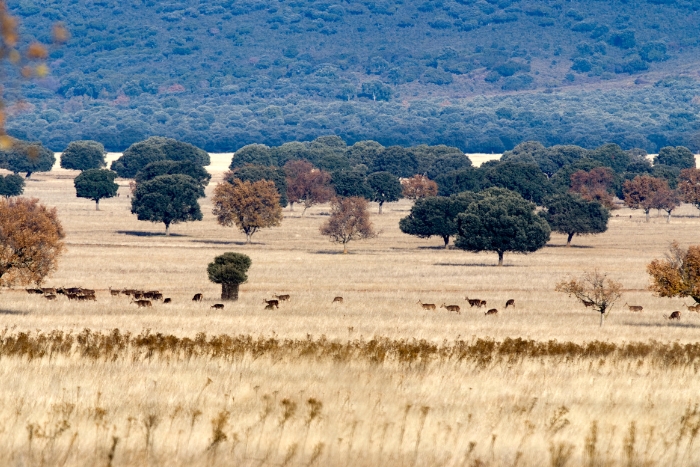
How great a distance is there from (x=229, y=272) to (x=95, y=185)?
107845 millimetres

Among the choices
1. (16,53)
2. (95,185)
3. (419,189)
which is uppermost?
(419,189)

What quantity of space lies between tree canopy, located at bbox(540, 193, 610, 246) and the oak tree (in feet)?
239

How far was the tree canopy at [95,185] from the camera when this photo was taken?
156125mm

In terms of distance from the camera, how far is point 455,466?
13.7 meters

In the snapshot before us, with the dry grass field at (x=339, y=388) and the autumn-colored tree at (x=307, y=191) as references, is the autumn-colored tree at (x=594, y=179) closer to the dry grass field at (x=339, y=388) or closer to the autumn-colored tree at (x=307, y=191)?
the autumn-colored tree at (x=307, y=191)

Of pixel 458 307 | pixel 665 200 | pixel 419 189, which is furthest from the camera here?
pixel 419 189

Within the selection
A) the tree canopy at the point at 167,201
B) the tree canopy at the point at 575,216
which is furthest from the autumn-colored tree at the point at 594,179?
the tree canopy at the point at 167,201

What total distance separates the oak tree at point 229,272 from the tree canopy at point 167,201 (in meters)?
72.8

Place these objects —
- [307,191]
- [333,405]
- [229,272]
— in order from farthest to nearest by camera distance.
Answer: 1. [307,191]
2. [229,272]
3. [333,405]

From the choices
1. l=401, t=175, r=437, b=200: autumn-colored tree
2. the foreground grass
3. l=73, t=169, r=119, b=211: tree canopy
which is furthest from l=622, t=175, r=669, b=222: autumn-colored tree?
the foreground grass

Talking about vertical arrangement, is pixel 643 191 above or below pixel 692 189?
below

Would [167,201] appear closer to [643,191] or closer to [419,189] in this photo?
[419,189]

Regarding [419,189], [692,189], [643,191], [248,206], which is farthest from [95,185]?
[692,189]

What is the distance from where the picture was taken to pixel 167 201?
5017 inches
